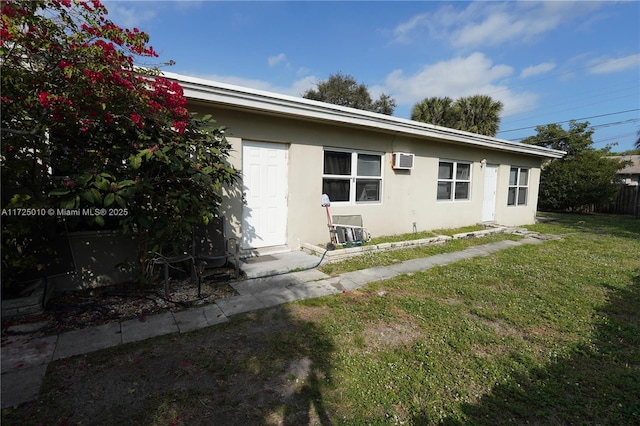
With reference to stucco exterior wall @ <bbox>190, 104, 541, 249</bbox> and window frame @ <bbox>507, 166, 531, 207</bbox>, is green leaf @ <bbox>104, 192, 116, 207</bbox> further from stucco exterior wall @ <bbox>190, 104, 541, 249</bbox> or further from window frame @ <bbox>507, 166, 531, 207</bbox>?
window frame @ <bbox>507, 166, 531, 207</bbox>

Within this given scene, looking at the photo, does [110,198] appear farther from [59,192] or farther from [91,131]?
[91,131]

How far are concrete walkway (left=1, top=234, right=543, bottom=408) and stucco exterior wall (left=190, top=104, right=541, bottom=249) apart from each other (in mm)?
1123

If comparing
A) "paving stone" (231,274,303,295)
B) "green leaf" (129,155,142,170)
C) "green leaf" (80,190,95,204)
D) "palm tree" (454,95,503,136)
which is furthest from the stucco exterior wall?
"palm tree" (454,95,503,136)

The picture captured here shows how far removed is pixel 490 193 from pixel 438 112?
10.8 metres

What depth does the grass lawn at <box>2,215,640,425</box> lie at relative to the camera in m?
1.93

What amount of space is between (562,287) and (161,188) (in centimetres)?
572

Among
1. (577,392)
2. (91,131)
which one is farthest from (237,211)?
(577,392)

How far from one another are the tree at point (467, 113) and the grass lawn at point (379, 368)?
17.4 metres

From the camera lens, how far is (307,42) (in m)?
10.3

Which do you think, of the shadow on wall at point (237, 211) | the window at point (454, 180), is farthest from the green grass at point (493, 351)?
the window at point (454, 180)

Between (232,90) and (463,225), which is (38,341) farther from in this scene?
(463,225)

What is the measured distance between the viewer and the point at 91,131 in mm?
3287

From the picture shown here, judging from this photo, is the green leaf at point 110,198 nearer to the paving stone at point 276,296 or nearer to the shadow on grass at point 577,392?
the paving stone at point 276,296

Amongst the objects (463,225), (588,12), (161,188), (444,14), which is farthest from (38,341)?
(588,12)
